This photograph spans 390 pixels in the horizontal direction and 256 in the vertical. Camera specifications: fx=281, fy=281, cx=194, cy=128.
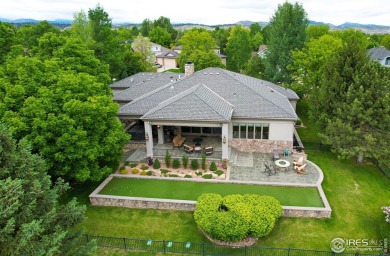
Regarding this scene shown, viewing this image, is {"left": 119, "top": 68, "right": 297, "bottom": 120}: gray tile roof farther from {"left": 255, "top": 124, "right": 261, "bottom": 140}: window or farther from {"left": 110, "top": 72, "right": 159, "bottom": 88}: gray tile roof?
{"left": 110, "top": 72, "right": 159, "bottom": 88}: gray tile roof

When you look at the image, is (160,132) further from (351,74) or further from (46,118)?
(351,74)

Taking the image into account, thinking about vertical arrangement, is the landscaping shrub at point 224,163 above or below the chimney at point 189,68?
below

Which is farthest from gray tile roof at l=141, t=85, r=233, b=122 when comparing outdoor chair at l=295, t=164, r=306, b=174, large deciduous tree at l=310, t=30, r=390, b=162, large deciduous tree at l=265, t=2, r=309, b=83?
large deciduous tree at l=265, t=2, r=309, b=83

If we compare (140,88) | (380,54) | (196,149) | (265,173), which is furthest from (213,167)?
(380,54)

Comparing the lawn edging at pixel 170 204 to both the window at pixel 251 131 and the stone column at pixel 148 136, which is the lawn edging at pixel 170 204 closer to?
the stone column at pixel 148 136

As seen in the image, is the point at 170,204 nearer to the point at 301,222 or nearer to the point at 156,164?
the point at 156,164

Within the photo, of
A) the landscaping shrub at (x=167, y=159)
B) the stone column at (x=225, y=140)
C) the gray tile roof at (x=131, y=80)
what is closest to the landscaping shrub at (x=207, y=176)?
the stone column at (x=225, y=140)
